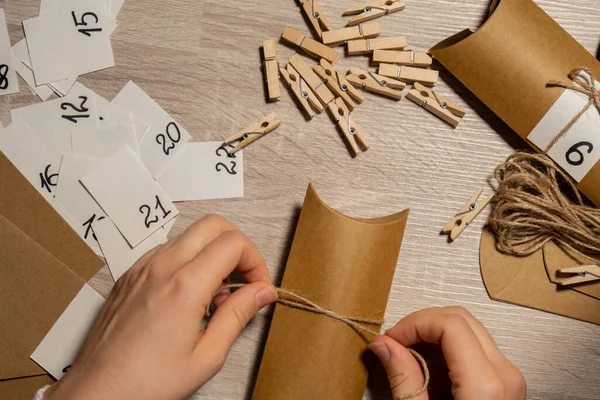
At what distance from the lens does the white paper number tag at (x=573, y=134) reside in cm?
104

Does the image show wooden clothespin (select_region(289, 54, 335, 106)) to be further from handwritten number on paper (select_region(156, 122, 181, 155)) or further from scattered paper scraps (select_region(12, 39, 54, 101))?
scattered paper scraps (select_region(12, 39, 54, 101))

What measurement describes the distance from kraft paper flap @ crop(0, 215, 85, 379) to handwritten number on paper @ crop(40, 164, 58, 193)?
0.11 m

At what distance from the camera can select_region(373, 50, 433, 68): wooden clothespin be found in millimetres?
1141

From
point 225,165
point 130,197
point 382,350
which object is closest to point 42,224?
point 130,197

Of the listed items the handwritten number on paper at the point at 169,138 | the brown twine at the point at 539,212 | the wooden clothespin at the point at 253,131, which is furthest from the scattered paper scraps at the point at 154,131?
the brown twine at the point at 539,212

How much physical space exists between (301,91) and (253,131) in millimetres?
137

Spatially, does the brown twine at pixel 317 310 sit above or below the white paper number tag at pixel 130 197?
above

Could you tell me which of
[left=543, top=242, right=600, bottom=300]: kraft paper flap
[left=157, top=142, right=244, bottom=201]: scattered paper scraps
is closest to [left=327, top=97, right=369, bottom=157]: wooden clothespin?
[left=157, top=142, right=244, bottom=201]: scattered paper scraps

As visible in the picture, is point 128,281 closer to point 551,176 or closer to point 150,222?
point 150,222

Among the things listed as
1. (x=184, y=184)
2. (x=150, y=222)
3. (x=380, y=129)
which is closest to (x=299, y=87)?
(x=380, y=129)

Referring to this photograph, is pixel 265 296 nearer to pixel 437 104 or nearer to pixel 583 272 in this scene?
pixel 437 104

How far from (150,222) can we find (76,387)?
39 cm

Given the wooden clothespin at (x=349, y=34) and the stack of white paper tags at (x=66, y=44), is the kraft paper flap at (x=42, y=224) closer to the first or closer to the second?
the stack of white paper tags at (x=66, y=44)

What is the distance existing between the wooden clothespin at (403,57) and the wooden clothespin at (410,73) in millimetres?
13
